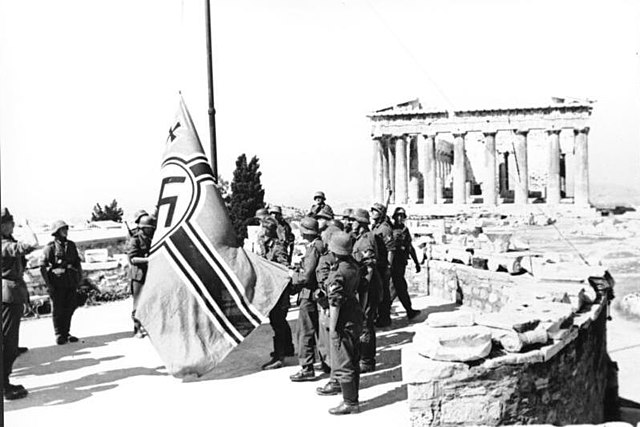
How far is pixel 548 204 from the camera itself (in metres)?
41.3

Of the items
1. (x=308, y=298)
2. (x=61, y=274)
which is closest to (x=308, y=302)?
(x=308, y=298)

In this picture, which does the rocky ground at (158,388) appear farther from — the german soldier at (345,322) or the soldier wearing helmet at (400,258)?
the soldier wearing helmet at (400,258)

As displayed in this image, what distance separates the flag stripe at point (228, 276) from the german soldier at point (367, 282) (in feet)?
4.00

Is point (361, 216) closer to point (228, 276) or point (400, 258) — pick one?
point (400, 258)

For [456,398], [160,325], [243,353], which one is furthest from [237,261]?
[456,398]

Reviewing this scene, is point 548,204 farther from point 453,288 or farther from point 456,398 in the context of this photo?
point 456,398

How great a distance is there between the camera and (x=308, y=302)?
7.29 metres

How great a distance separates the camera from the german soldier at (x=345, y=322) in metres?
6.01

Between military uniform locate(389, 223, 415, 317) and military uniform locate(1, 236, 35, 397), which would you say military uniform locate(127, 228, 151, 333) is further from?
military uniform locate(389, 223, 415, 317)

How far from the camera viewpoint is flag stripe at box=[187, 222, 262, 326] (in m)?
7.22

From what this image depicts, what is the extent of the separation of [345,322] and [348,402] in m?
0.72

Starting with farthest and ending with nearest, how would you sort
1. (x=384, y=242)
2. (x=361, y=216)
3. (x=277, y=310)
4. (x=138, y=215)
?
(x=384, y=242) < (x=138, y=215) < (x=361, y=216) < (x=277, y=310)

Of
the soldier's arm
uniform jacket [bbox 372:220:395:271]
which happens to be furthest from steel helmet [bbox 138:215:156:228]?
the soldier's arm

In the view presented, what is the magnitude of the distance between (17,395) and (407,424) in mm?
3984
